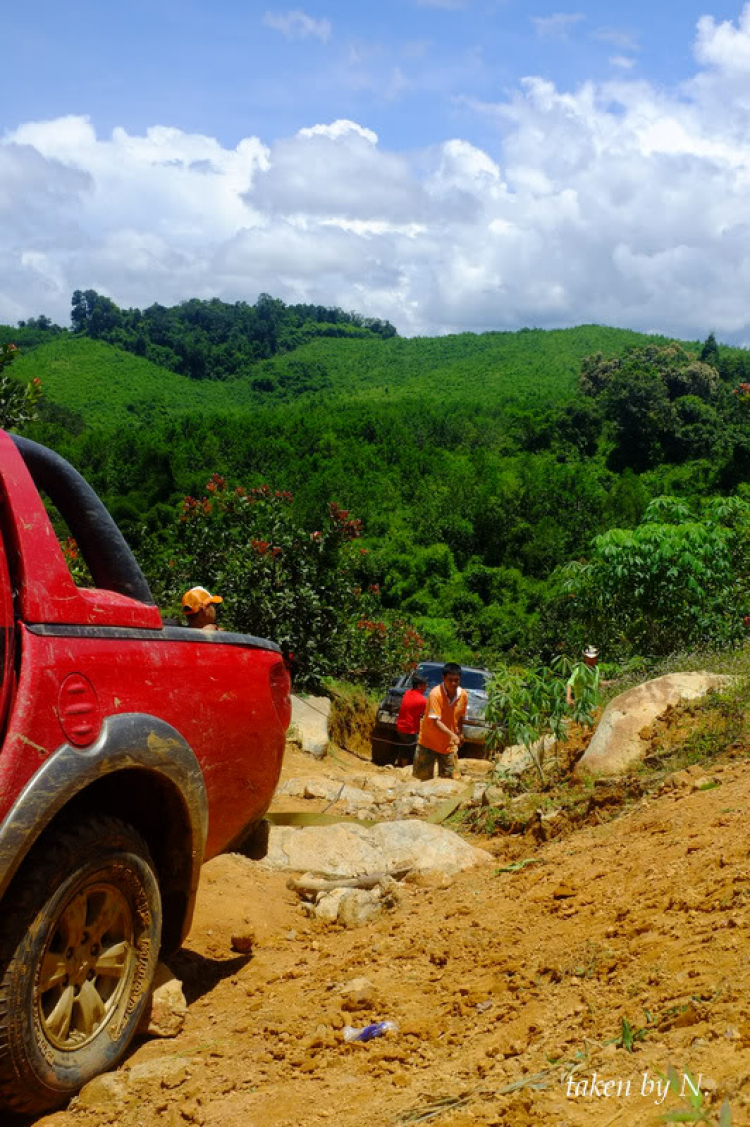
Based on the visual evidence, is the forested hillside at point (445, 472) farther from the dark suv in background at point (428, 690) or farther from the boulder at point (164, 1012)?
the boulder at point (164, 1012)

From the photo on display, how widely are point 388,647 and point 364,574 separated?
23625 millimetres

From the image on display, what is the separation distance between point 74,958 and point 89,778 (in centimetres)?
58

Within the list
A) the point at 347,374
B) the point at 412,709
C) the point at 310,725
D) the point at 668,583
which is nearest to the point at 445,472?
the point at 668,583

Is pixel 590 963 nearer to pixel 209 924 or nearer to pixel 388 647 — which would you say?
pixel 209 924

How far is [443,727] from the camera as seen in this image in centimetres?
923

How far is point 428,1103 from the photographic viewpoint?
8.83 feet

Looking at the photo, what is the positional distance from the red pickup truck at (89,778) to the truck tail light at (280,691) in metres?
0.28

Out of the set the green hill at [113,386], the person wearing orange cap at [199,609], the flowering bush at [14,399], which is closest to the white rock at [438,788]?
the person wearing orange cap at [199,609]

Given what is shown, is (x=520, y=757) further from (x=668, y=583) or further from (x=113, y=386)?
(x=113, y=386)

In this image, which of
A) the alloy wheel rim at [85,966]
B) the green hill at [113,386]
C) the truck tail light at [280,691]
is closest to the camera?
the alloy wheel rim at [85,966]

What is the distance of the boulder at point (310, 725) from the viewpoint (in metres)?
13.0

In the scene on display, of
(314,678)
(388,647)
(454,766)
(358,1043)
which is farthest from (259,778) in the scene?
(388,647)

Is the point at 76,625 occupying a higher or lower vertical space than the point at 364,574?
higher

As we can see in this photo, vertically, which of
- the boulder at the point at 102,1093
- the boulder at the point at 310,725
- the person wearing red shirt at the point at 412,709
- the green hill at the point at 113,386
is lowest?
the boulder at the point at 310,725
